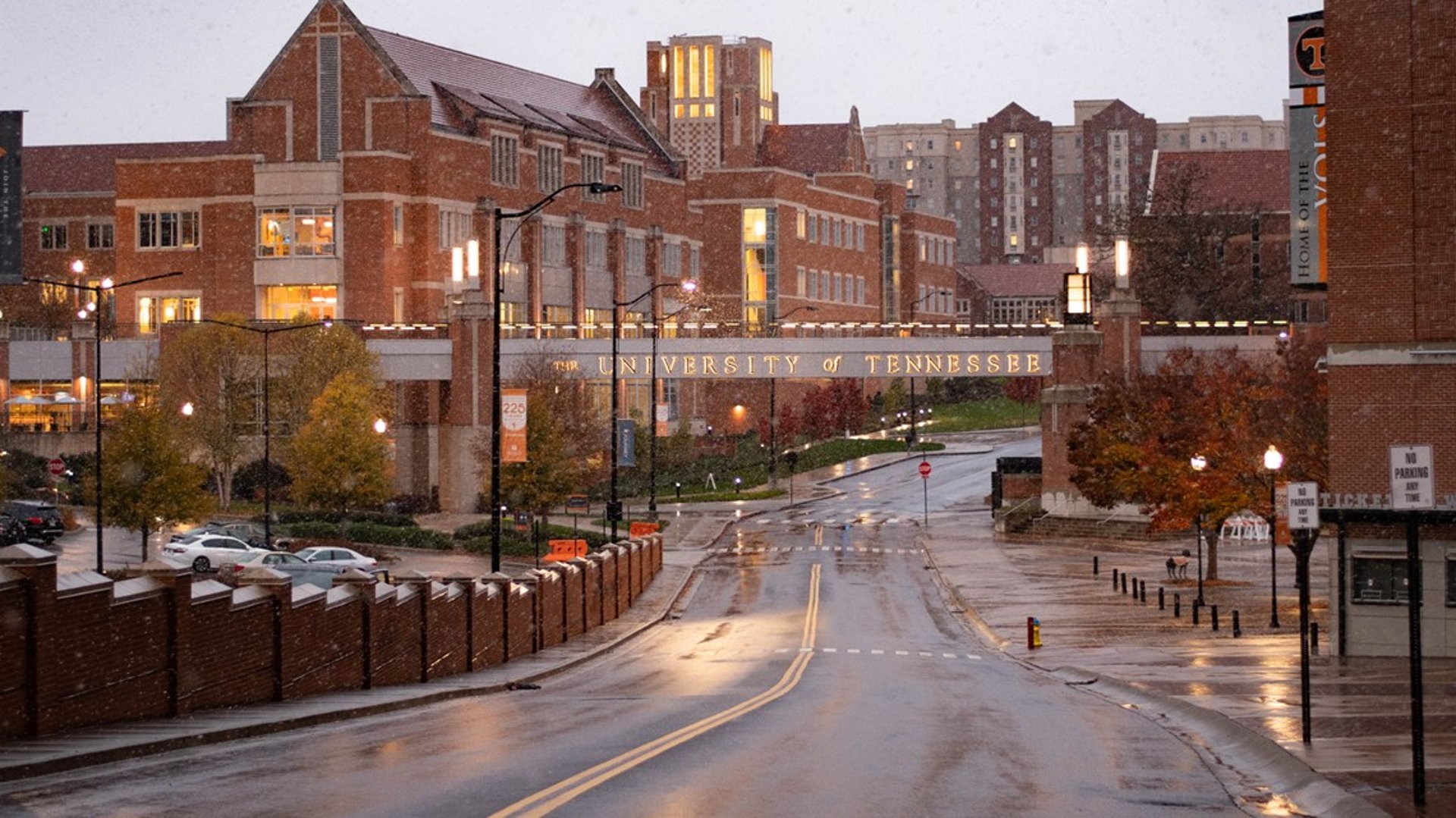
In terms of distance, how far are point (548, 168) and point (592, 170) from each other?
5096 millimetres

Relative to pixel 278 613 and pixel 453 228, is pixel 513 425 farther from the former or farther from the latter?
pixel 453 228

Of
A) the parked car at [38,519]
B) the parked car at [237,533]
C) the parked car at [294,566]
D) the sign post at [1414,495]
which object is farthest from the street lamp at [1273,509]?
the parked car at [38,519]

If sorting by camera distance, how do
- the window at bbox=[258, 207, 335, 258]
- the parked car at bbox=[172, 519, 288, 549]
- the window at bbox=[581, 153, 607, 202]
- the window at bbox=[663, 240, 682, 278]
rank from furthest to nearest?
the window at bbox=[663, 240, 682, 278] → the window at bbox=[581, 153, 607, 202] → the window at bbox=[258, 207, 335, 258] → the parked car at bbox=[172, 519, 288, 549]

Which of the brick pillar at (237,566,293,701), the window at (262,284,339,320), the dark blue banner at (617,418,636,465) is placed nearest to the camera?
the brick pillar at (237,566,293,701)

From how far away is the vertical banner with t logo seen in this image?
43.3 meters

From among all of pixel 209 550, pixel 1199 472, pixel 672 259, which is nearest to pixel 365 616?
pixel 209 550

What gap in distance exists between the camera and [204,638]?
72.4 ft

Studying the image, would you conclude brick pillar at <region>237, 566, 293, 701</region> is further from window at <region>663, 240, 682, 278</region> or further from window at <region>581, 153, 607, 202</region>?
window at <region>663, 240, 682, 278</region>

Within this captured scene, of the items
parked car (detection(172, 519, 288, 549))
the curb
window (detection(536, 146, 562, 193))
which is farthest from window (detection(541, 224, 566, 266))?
the curb

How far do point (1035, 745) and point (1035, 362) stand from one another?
62310 millimetres

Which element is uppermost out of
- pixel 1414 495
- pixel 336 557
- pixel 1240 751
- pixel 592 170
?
pixel 592 170

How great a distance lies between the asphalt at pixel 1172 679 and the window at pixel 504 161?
117ft

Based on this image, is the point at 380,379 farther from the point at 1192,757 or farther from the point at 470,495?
the point at 1192,757

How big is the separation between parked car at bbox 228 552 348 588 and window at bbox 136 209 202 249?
140ft
